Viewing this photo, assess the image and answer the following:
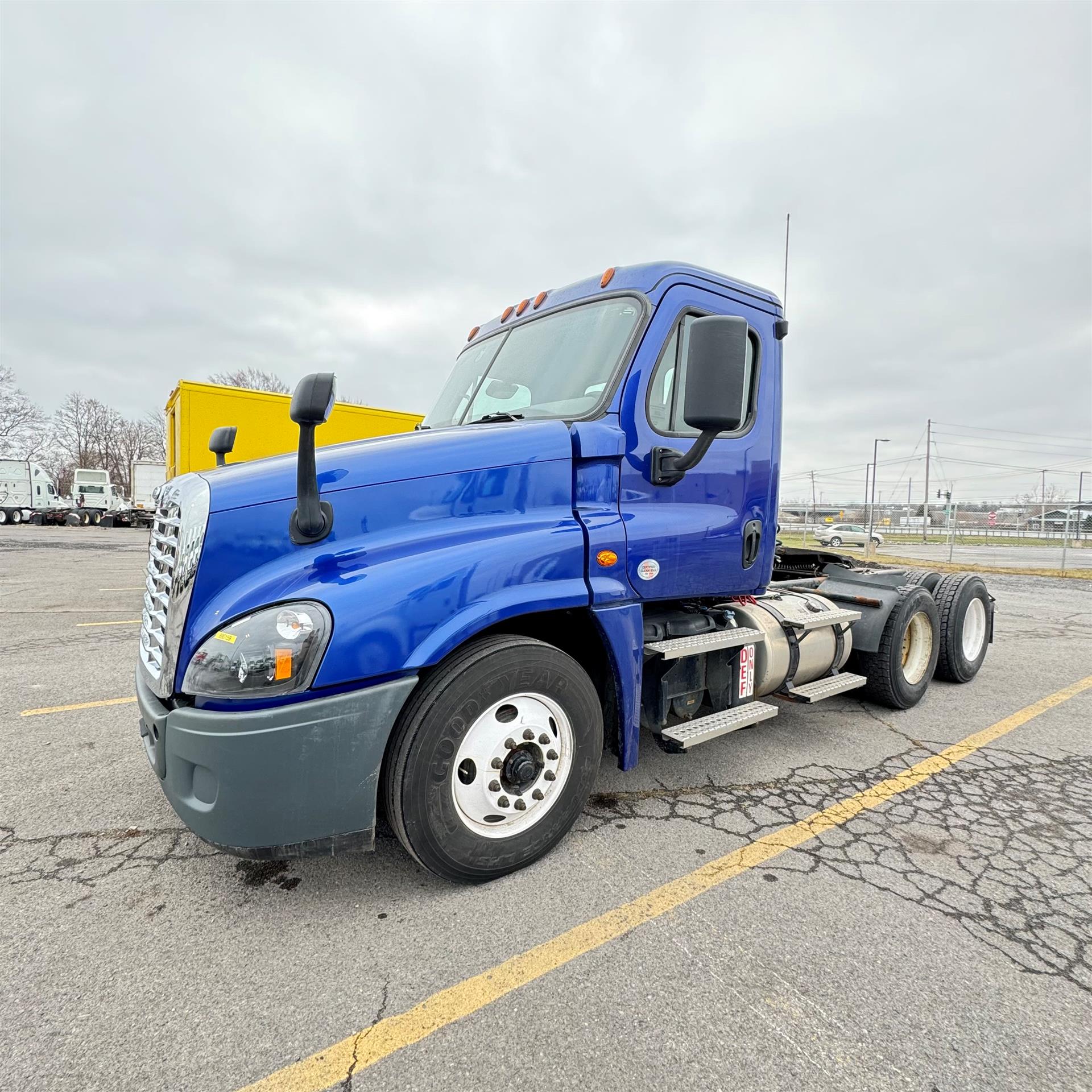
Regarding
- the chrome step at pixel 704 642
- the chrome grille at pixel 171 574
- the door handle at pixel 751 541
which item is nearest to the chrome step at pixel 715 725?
the chrome step at pixel 704 642

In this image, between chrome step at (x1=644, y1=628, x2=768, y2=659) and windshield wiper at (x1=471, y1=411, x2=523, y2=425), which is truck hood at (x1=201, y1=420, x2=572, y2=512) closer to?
windshield wiper at (x1=471, y1=411, x2=523, y2=425)

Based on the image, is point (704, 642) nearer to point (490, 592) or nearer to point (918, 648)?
point (490, 592)

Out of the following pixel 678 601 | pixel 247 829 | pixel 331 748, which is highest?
pixel 678 601

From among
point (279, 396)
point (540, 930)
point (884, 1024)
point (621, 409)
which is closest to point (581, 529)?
point (621, 409)

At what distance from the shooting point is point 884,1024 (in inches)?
73.9

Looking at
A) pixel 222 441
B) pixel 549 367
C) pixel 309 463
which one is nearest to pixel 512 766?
pixel 309 463

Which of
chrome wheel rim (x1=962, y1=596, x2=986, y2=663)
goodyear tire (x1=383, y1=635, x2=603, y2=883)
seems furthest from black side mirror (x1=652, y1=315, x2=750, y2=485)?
chrome wheel rim (x1=962, y1=596, x2=986, y2=663)

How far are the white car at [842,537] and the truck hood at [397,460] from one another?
22.4 meters

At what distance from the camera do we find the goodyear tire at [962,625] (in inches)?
218

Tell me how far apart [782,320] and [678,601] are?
1.83 meters

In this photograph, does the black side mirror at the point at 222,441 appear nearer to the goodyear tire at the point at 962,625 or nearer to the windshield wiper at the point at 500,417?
the windshield wiper at the point at 500,417

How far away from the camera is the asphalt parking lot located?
1747 millimetres

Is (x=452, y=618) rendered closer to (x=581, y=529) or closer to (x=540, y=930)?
(x=581, y=529)

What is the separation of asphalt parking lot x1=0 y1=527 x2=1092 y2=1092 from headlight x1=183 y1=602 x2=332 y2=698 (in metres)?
0.91
